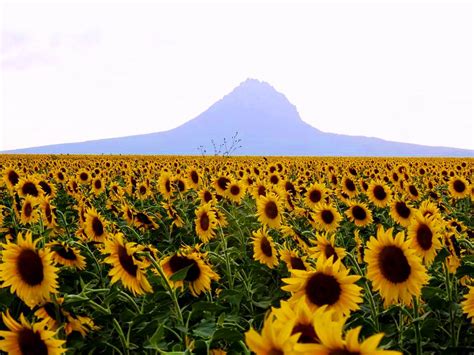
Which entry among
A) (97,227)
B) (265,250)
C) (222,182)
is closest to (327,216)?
(265,250)

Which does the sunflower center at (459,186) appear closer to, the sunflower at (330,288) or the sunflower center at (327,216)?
the sunflower center at (327,216)

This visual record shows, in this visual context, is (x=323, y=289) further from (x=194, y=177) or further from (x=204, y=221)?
(x=194, y=177)

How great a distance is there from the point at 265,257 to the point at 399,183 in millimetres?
7015

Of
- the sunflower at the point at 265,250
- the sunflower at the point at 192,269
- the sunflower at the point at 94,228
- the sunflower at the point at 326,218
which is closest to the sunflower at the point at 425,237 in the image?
the sunflower at the point at 265,250

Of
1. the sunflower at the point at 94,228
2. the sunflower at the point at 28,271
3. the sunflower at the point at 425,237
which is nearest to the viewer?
the sunflower at the point at 28,271

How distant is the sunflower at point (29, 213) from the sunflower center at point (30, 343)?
405 cm

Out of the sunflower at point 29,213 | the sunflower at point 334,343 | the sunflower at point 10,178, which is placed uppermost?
the sunflower at point 10,178

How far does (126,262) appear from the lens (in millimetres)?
3295

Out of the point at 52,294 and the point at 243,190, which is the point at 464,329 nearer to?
the point at 52,294

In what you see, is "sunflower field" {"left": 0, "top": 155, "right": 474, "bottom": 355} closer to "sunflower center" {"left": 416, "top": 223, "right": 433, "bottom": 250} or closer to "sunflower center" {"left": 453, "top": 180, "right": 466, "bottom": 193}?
"sunflower center" {"left": 416, "top": 223, "right": 433, "bottom": 250}

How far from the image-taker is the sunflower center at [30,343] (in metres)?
2.15

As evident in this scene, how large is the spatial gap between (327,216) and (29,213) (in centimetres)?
365

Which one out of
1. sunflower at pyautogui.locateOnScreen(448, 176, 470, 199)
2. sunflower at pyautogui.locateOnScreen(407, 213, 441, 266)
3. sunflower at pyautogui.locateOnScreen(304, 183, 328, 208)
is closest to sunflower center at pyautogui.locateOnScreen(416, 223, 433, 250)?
sunflower at pyautogui.locateOnScreen(407, 213, 441, 266)

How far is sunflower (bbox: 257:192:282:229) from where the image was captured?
21.3ft
